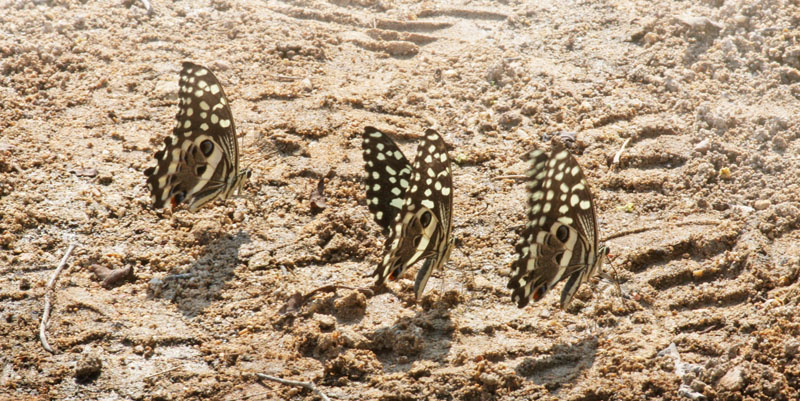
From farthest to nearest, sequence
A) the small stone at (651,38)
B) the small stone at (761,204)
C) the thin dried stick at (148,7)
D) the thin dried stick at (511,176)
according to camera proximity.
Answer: the thin dried stick at (148,7) < the small stone at (651,38) < the thin dried stick at (511,176) < the small stone at (761,204)

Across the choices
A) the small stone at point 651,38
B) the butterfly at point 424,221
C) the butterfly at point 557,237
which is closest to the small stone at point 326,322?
the butterfly at point 424,221

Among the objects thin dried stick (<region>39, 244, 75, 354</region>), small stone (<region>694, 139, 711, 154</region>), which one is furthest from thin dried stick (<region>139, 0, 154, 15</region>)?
small stone (<region>694, 139, 711, 154</region>)

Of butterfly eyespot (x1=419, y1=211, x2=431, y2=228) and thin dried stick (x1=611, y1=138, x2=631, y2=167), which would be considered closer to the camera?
butterfly eyespot (x1=419, y1=211, x2=431, y2=228)

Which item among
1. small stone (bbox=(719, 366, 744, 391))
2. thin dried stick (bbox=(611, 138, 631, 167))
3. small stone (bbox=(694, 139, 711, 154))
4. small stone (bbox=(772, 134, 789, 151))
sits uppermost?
small stone (bbox=(772, 134, 789, 151))

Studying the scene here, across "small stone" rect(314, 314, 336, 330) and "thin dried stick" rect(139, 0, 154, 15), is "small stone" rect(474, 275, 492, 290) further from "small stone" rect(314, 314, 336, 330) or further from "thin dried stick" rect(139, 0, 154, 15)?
"thin dried stick" rect(139, 0, 154, 15)

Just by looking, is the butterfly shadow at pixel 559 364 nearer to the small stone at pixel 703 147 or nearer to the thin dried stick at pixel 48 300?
the small stone at pixel 703 147

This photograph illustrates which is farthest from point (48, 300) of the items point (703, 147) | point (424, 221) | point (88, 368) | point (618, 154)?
point (703, 147)

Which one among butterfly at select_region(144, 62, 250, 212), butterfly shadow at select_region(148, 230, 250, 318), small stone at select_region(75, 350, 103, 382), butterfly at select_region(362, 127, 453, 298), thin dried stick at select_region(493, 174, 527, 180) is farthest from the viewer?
thin dried stick at select_region(493, 174, 527, 180)
